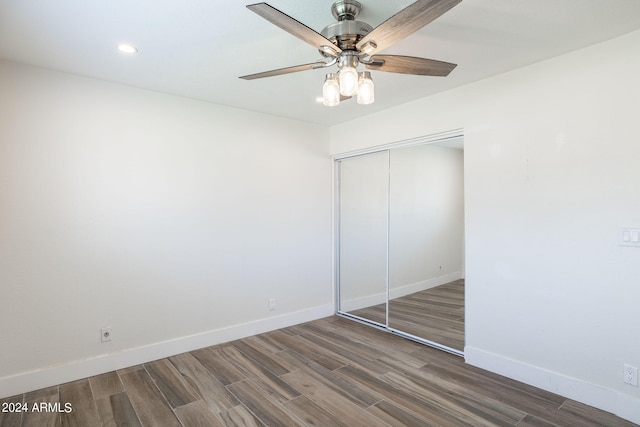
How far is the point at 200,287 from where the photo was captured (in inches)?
135

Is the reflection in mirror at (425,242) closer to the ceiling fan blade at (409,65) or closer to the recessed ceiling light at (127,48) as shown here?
the ceiling fan blade at (409,65)

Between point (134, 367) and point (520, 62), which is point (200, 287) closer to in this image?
point (134, 367)

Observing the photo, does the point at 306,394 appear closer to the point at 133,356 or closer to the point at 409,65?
the point at 133,356

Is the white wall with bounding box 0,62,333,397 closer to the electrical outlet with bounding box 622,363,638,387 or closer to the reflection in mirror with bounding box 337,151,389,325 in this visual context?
the reflection in mirror with bounding box 337,151,389,325

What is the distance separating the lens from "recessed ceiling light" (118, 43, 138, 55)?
228 cm

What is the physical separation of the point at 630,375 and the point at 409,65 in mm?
2432

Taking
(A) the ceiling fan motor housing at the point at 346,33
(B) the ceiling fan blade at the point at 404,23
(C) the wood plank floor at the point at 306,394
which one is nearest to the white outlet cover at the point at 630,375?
(C) the wood plank floor at the point at 306,394

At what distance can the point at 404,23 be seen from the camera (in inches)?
55.1

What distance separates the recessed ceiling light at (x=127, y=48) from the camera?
89.9 inches

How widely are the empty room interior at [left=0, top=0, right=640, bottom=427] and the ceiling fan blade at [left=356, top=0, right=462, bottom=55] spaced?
0.01 m

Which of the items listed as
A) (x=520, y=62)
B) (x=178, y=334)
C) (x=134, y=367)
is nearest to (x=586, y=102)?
(x=520, y=62)

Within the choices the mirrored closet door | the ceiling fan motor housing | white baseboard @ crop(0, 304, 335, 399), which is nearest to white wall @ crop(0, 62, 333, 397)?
white baseboard @ crop(0, 304, 335, 399)

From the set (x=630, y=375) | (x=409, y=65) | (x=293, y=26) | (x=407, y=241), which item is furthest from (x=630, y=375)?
(x=293, y=26)

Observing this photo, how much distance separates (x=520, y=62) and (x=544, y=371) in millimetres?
2370
